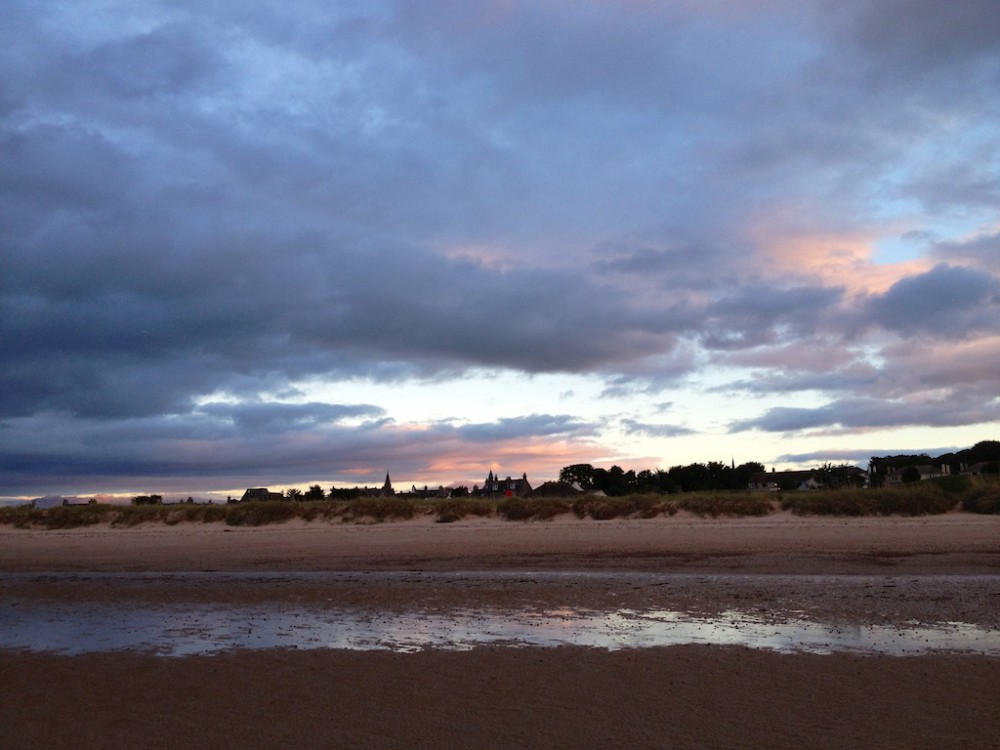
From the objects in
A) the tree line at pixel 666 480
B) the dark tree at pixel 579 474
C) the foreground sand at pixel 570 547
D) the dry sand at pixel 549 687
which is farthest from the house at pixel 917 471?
the dry sand at pixel 549 687

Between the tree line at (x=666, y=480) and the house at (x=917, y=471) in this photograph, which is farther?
the house at (x=917, y=471)

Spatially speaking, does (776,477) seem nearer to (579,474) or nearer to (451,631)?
(579,474)

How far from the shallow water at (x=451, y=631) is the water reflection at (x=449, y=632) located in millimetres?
14

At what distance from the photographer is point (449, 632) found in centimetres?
1028

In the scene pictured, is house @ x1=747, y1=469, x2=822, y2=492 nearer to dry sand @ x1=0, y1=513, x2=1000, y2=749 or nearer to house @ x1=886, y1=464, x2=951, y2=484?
house @ x1=886, y1=464, x2=951, y2=484

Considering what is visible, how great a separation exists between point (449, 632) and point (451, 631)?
0.24 feet

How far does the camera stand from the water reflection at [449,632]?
9203 mm

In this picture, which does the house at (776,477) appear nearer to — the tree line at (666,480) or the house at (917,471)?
the house at (917,471)

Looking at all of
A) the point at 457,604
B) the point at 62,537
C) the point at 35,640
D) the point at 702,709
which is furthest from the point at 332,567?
the point at 62,537

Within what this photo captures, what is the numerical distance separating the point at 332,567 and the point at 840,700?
14.5 meters

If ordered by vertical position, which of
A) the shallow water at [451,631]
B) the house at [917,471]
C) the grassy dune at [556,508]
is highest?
the house at [917,471]

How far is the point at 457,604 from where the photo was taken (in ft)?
41.7

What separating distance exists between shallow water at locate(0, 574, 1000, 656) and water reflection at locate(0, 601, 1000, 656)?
0.01 meters

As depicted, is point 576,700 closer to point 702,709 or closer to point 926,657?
point 702,709
